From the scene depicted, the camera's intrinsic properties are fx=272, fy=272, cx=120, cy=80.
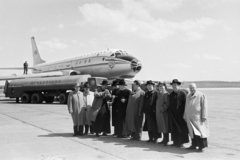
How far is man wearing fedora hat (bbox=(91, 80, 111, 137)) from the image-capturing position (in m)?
7.96

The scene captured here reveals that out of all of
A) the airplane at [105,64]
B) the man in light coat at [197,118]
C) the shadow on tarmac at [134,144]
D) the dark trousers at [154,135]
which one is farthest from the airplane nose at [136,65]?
the man in light coat at [197,118]

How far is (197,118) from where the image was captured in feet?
19.8

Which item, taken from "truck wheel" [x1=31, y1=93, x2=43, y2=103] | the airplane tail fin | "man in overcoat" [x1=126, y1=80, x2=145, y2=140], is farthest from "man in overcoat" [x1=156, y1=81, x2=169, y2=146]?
the airplane tail fin

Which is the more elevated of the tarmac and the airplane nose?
the airplane nose

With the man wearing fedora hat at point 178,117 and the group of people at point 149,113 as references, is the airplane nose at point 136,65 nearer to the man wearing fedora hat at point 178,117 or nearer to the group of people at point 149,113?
the group of people at point 149,113

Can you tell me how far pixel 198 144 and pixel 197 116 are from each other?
0.61m

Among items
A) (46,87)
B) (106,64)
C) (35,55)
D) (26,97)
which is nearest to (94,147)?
(106,64)

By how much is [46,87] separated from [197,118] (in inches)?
651

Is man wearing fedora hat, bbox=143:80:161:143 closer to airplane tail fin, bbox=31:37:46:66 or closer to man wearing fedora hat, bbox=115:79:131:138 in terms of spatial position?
man wearing fedora hat, bbox=115:79:131:138

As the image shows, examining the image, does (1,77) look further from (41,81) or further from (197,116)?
(197,116)

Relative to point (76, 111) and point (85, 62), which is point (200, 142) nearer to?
point (76, 111)

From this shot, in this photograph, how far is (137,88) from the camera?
7480 mm

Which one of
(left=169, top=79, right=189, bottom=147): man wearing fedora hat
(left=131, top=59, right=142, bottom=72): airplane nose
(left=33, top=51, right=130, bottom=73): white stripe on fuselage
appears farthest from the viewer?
(left=33, top=51, right=130, bottom=73): white stripe on fuselage

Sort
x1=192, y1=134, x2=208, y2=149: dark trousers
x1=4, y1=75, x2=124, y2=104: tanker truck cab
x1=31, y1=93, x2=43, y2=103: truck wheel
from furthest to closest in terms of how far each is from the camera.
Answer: x1=31, y1=93, x2=43, y2=103: truck wheel, x1=4, y1=75, x2=124, y2=104: tanker truck cab, x1=192, y1=134, x2=208, y2=149: dark trousers
